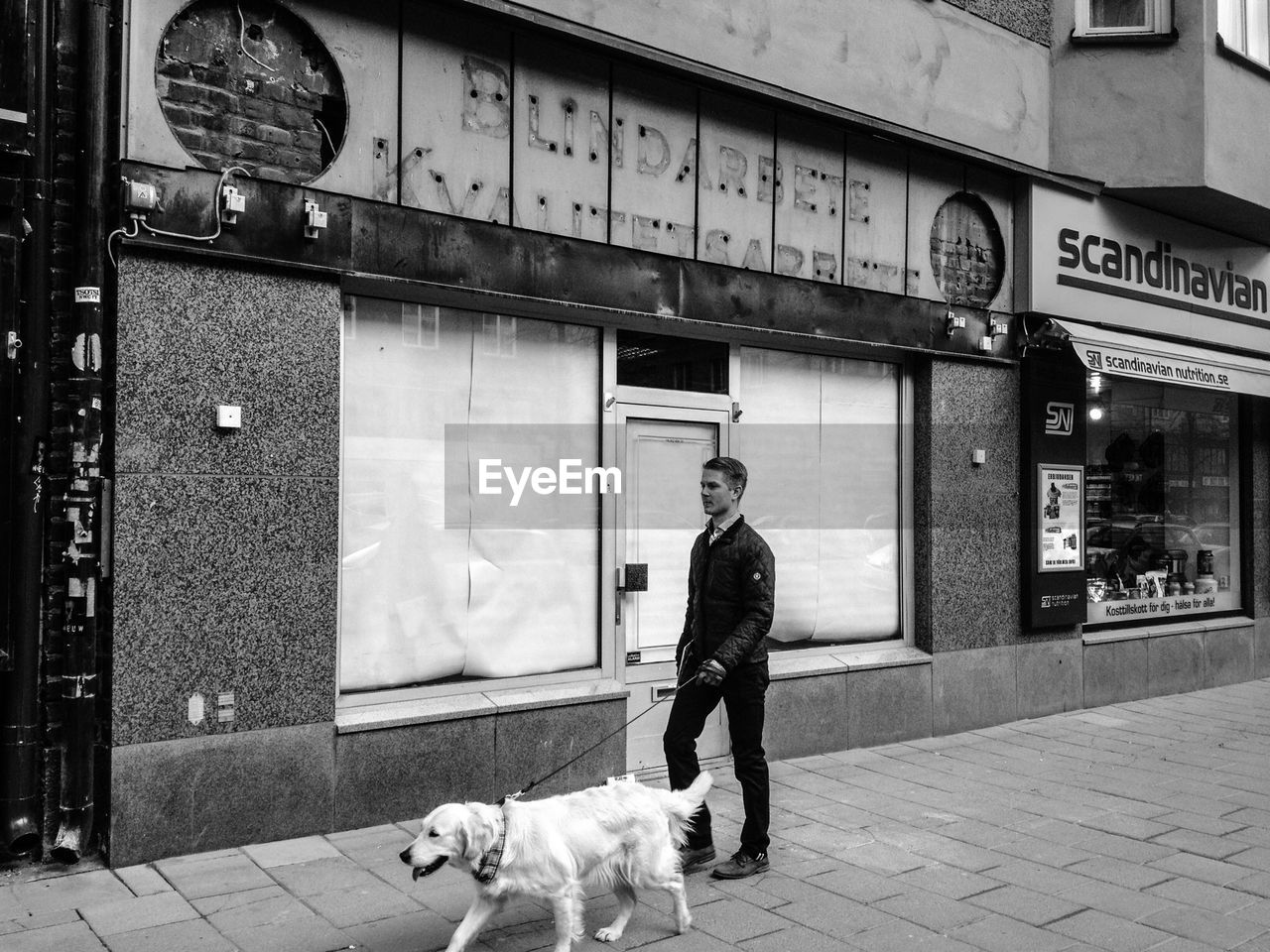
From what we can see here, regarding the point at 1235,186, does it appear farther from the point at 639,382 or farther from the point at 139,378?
the point at 139,378

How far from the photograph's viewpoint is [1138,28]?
10.4m

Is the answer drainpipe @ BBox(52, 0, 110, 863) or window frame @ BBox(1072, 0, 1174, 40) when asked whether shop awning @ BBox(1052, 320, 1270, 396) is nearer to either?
window frame @ BBox(1072, 0, 1174, 40)

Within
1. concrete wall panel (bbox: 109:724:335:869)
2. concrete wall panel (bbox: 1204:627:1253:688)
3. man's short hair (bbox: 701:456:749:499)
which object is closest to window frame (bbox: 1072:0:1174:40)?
concrete wall panel (bbox: 1204:627:1253:688)

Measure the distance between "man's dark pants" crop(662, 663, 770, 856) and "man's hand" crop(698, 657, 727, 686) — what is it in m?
0.13

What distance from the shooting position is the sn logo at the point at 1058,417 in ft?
31.6

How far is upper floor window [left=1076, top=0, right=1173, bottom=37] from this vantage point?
10211 mm

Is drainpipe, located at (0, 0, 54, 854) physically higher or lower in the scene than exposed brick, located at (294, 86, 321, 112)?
lower

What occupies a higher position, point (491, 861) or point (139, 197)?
point (139, 197)

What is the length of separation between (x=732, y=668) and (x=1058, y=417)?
5641 mm

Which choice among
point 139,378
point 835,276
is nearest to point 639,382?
point 835,276

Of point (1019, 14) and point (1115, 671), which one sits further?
point (1115, 671)

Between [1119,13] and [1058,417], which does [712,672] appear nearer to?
[1058,417]

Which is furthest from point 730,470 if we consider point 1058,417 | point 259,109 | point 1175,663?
point 1175,663

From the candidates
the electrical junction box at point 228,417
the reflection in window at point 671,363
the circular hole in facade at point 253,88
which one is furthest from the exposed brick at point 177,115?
the reflection in window at point 671,363
